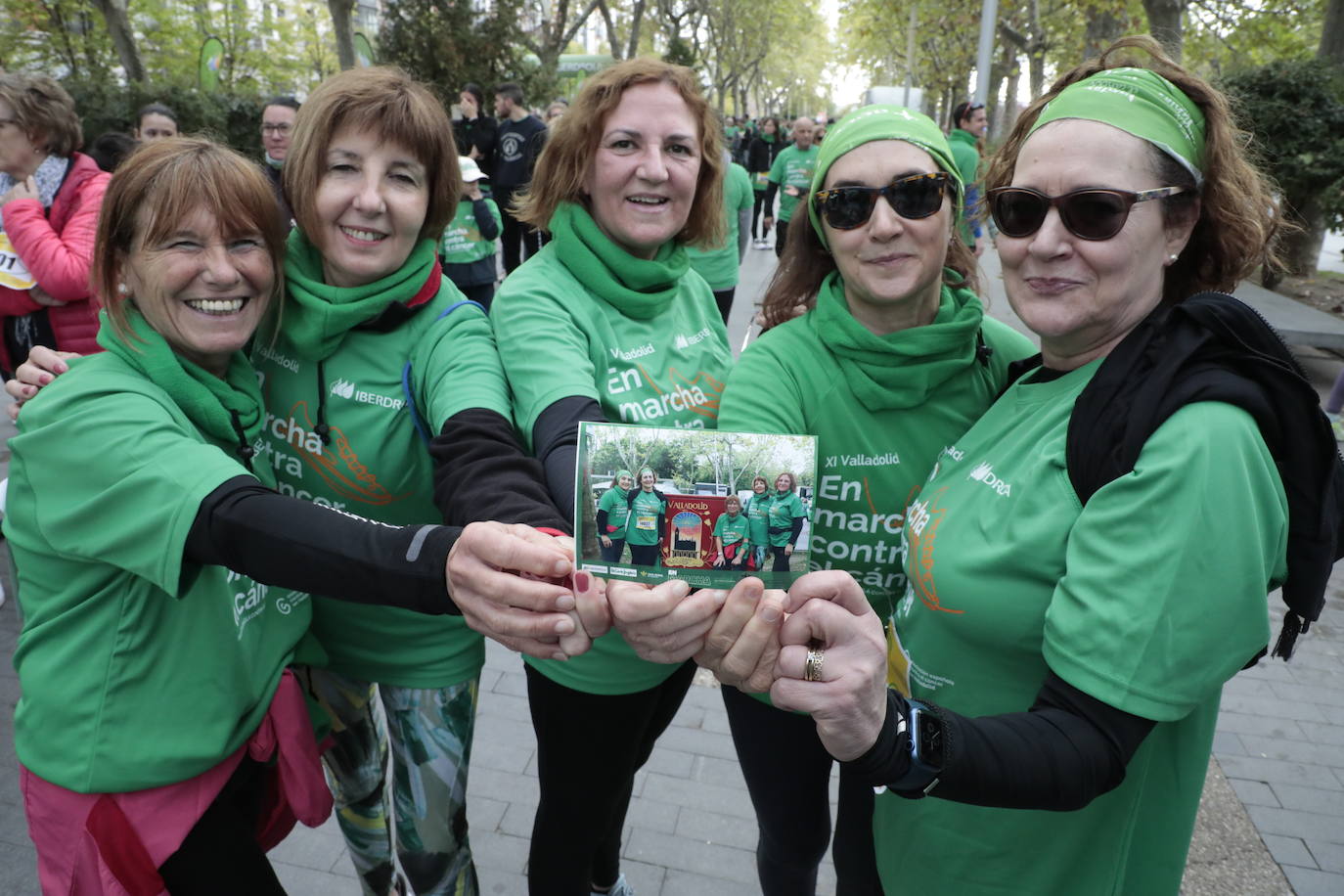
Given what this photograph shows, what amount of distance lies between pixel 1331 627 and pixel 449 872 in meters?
4.59

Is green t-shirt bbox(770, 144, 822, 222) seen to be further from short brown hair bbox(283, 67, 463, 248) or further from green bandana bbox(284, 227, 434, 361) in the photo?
green bandana bbox(284, 227, 434, 361)

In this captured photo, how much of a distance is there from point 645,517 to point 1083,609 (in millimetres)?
652

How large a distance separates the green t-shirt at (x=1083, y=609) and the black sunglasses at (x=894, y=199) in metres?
0.47

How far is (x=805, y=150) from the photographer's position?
38.2ft

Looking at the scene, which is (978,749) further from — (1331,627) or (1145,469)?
(1331,627)

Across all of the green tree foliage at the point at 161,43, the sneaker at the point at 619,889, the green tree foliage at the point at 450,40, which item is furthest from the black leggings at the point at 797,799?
the green tree foliage at the point at 161,43

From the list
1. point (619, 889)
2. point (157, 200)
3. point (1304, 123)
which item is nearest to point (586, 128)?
point (157, 200)

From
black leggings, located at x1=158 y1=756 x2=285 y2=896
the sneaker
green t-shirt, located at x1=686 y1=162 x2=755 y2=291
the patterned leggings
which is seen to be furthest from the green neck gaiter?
green t-shirt, located at x1=686 y1=162 x2=755 y2=291

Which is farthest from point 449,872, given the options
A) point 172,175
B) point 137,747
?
point 172,175

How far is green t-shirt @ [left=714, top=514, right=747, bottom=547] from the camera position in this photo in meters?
1.25

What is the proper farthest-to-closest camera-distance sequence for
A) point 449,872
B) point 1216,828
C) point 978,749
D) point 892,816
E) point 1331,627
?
point 1331,627 < point 1216,828 < point 449,872 < point 892,816 < point 978,749

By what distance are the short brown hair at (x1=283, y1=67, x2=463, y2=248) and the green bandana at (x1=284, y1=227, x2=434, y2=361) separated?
7 cm

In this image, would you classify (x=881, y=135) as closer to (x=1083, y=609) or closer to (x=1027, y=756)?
(x=1083, y=609)

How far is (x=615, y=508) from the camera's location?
1258 millimetres
